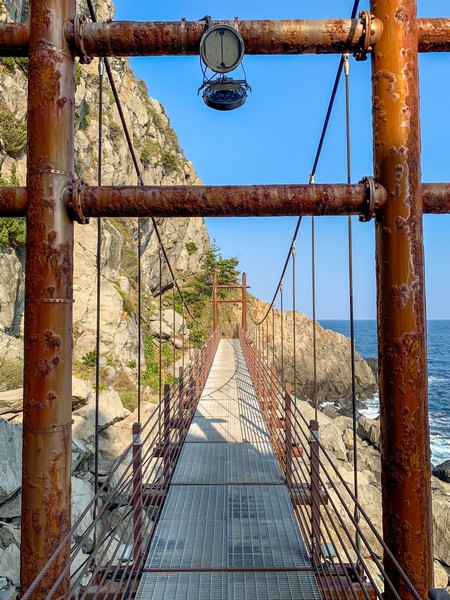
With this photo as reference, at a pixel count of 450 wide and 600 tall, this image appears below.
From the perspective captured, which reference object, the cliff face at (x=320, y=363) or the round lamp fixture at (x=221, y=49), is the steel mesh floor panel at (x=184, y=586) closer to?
the round lamp fixture at (x=221, y=49)

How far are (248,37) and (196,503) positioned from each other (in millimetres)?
3985

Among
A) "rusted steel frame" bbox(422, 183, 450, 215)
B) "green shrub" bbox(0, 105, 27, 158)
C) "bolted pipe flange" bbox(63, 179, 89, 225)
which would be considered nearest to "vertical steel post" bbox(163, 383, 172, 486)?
"bolted pipe flange" bbox(63, 179, 89, 225)

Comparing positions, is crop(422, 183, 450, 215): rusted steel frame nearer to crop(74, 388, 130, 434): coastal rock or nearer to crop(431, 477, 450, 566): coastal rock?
→ crop(431, 477, 450, 566): coastal rock

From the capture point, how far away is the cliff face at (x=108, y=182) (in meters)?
15.8

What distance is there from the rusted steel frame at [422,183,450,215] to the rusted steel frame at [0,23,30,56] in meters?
2.25

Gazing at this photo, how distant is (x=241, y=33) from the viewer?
2.14m

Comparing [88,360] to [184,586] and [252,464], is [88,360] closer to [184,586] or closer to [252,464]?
[252,464]

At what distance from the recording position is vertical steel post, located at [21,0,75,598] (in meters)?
1.87

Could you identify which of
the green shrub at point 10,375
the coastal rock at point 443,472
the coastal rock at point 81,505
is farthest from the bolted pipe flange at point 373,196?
the coastal rock at point 443,472

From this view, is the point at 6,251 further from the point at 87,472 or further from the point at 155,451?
the point at 155,451

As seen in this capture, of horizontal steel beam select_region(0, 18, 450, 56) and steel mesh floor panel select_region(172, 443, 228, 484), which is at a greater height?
horizontal steel beam select_region(0, 18, 450, 56)

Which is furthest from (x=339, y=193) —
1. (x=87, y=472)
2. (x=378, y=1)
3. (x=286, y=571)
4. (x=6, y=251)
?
(x=6, y=251)

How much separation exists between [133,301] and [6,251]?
8.50 metres

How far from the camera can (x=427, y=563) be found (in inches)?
71.2
